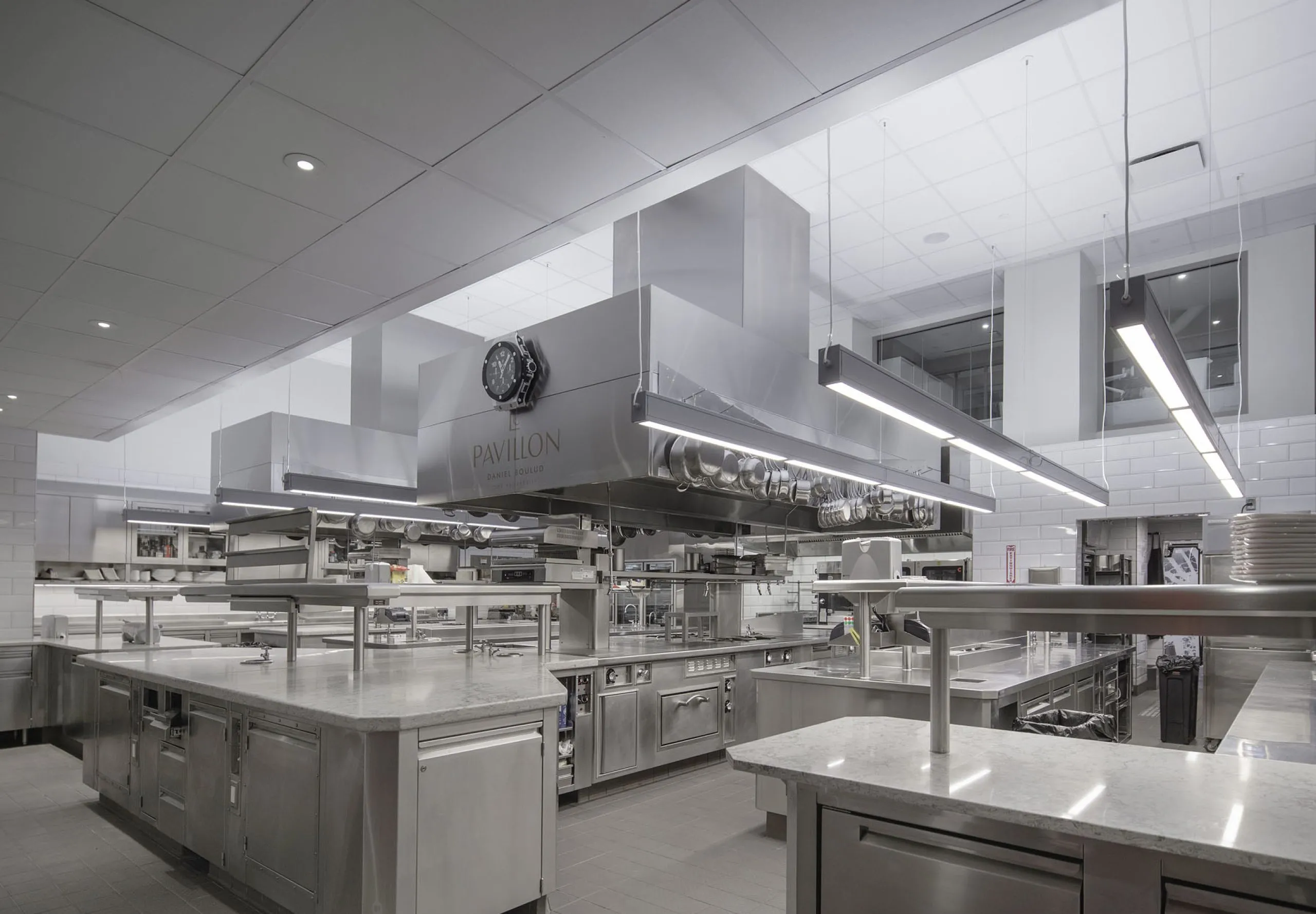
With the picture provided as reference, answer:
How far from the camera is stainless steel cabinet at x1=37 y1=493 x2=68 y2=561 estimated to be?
8789 mm

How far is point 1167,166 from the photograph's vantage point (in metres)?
6.55

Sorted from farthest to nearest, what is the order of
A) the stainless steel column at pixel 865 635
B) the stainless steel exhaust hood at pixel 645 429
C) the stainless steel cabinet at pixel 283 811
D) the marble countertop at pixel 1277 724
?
1. the stainless steel exhaust hood at pixel 645 429
2. the stainless steel column at pixel 865 635
3. the stainless steel cabinet at pixel 283 811
4. the marble countertop at pixel 1277 724

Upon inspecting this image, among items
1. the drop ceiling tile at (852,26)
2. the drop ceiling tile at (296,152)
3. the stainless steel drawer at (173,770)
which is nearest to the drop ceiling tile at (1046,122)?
the drop ceiling tile at (852,26)

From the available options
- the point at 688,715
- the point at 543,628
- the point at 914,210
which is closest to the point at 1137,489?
the point at 914,210

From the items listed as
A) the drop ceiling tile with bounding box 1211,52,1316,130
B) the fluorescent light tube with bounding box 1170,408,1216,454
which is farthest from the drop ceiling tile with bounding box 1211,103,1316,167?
the fluorescent light tube with bounding box 1170,408,1216,454

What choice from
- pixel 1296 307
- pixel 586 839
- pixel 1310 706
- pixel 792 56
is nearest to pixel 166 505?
pixel 586 839

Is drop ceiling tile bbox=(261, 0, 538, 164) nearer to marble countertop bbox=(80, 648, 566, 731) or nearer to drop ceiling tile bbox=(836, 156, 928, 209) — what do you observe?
marble countertop bbox=(80, 648, 566, 731)

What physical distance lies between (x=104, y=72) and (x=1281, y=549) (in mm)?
3555

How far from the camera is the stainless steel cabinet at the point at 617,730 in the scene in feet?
17.4

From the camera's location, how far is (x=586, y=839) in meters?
4.45

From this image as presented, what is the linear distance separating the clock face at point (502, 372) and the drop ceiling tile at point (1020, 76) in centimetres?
373

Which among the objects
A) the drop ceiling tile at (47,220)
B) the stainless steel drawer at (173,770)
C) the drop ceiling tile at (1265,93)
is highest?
the drop ceiling tile at (1265,93)

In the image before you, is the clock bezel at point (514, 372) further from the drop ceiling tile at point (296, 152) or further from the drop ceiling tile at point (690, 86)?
the drop ceiling tile at point (690, 86)

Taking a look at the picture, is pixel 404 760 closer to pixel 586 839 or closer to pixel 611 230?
pixel 586 839
